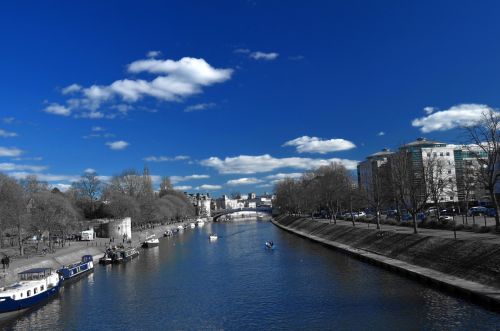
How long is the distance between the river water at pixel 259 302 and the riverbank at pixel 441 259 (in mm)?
1167

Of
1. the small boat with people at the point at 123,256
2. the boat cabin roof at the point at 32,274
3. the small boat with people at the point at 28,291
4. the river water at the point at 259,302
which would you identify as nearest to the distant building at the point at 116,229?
the small boat with people at the point at 123,256

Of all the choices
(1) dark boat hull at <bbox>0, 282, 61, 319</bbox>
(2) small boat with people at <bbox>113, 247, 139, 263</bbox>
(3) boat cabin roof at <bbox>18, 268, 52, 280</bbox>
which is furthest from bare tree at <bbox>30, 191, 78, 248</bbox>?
(1) dark boat hull at <bbox>0, 282, 61, 319</bbox>

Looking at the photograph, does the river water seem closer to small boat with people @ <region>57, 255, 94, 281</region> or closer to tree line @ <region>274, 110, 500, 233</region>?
small boat with people @ <region>57, 255, 94, 281</region>

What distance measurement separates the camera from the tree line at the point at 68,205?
7619 cm

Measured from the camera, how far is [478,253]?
134 feet

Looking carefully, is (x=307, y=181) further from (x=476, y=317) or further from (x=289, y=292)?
(x=476, y=317)

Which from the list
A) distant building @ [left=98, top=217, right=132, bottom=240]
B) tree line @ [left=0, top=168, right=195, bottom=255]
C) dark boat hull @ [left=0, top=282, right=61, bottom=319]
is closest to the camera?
dark boat hull @ [left=0, top=282, right=61, bottom=319]

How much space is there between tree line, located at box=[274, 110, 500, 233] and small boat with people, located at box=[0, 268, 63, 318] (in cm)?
4591

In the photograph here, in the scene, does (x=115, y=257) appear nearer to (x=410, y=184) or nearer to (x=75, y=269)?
(x=75, y=269)

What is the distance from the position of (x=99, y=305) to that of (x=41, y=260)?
75.3 feet

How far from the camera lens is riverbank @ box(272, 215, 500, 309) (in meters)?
35.6

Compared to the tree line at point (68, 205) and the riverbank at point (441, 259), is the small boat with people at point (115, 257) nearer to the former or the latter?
the tree line at point (68, 205)

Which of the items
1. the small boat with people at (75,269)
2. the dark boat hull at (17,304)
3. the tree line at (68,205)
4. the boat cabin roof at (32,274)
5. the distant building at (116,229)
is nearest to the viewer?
the dark boat hull at (17,304)

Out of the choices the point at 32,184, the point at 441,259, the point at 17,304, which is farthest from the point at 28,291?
the point at 32,184
